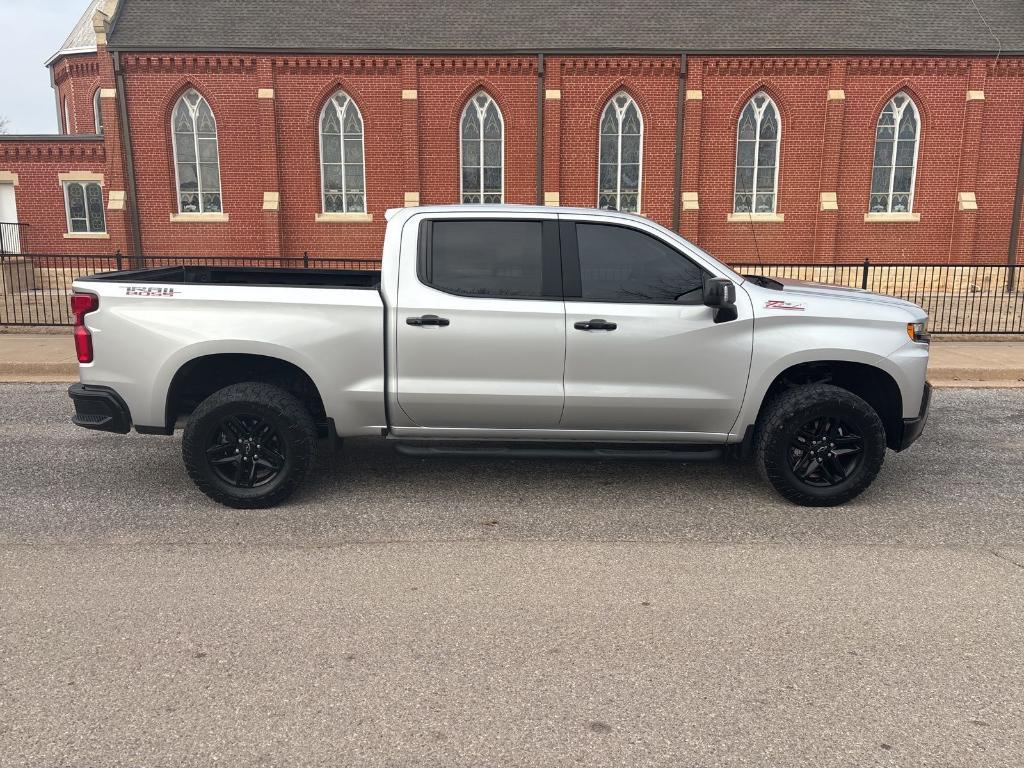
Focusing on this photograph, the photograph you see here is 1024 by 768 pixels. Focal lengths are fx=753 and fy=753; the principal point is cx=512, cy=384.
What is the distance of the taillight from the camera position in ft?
16.2

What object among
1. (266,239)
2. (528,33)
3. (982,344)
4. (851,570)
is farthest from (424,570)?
(528,33)

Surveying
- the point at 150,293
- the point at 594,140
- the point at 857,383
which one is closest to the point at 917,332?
the point at 857,383

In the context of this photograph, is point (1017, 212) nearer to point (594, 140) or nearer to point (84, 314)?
point (594, 140)

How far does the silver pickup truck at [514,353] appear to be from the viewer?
4938mm

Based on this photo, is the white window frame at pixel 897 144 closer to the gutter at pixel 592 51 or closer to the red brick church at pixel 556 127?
the red brick church at pixel 556 127

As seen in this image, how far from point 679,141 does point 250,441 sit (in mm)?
19419

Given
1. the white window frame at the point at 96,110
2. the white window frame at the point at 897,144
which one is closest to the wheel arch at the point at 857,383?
the white window frame at the point at 897,144

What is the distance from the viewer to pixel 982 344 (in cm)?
1204

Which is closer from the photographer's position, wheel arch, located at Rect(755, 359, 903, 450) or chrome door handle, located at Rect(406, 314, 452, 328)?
chrome door handle, located at Rect(406, 314, 452, 328)

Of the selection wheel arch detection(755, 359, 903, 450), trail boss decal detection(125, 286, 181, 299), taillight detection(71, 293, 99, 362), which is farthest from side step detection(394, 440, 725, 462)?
taillight detection(71, 293, 99, 362)

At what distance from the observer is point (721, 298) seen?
4.80 m

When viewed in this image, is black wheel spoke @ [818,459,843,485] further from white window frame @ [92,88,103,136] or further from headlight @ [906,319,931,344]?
white window frame @ [92,88,103,136]

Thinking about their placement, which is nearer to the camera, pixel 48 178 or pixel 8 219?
pixel 48 178

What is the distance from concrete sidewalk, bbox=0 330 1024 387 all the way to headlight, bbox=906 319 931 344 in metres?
5.06
